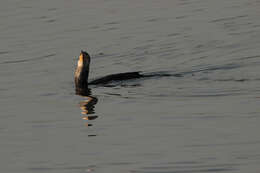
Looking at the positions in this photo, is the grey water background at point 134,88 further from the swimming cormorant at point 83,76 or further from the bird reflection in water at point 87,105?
the swimming cormorant at point 83,76

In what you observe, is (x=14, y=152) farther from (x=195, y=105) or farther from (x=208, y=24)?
(x=208, y=24)

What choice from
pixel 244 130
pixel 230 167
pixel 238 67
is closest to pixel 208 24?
pixel 238 67

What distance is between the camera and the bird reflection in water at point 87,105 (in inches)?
617

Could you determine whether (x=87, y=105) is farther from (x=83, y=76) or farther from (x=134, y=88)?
(x=83, y=76)

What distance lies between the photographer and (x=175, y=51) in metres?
22.4

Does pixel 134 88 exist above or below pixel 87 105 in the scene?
above

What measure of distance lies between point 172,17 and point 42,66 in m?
6.75

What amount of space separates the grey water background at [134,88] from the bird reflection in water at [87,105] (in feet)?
0.49

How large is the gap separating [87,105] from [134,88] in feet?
5.40

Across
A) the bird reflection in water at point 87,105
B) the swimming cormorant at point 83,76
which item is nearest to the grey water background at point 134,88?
the bird reflection in water at point 87,105

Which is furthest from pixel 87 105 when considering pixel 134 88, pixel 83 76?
pixel 83 76

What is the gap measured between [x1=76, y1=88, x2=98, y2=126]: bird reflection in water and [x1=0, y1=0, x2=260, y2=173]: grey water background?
0.49 ft

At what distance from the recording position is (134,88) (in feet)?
59.8

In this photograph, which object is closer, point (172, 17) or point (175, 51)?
point (175, 51)
